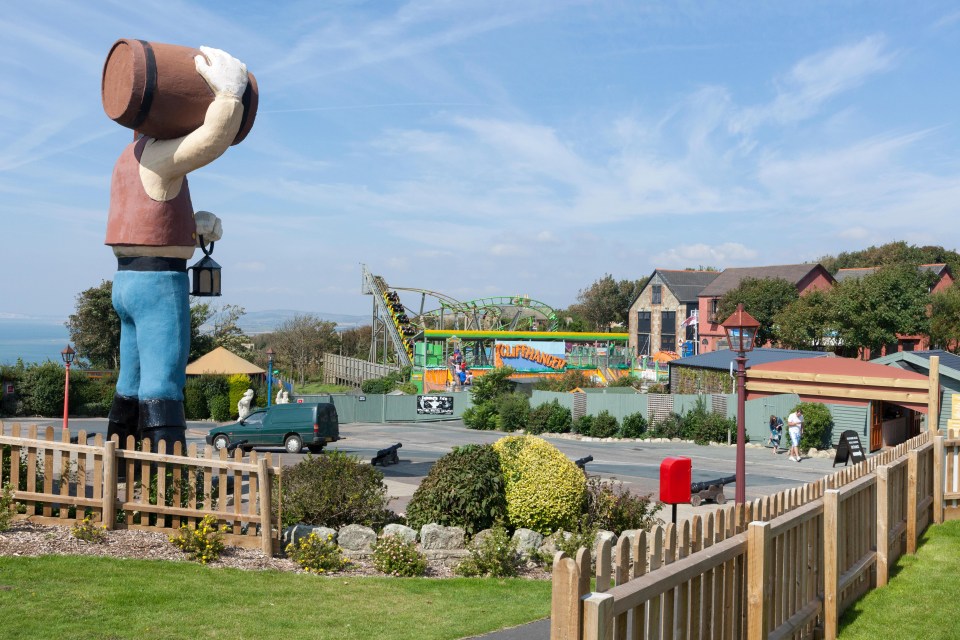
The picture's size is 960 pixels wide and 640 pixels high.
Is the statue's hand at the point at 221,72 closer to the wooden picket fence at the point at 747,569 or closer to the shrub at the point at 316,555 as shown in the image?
the shrub at the point at 316,555

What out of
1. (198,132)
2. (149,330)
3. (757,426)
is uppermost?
(198,132)

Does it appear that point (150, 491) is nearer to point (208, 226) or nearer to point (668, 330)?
point (208, 226)

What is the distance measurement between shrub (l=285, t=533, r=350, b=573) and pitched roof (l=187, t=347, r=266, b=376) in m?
29.0

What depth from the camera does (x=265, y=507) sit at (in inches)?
390

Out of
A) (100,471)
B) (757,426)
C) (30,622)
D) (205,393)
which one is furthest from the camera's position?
(205,393)

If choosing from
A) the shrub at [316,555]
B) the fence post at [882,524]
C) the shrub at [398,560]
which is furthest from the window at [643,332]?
the shrub at [316,555]

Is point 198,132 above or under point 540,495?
above

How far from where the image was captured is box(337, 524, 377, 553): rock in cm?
1045

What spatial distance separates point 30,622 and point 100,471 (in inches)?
126

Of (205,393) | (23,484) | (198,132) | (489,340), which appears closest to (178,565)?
(23,484)

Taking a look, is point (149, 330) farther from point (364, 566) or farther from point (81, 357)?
point (81, 357)

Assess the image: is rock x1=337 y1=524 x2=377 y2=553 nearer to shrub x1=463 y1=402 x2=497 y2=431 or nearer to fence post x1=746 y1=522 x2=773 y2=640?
fence post x1=746 y1=522 x2=773 y2=640

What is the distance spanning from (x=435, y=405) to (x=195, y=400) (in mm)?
10588

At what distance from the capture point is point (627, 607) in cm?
409
